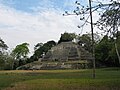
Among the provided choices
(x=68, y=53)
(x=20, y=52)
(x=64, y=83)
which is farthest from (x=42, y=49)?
(x=64, y=83)

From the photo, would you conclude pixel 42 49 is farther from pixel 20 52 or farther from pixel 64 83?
pixel 64 83

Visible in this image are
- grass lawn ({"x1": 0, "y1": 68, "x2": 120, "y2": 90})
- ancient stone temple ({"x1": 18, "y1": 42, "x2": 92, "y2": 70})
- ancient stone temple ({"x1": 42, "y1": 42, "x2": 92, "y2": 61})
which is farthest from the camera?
ancient stone temple ({"x1": 42, "y1": 42, "x2": 92, "y2": 61})

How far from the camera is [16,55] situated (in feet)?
423

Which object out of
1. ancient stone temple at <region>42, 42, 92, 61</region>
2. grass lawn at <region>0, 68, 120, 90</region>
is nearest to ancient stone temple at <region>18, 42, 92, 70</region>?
ancient stone temple at <region>42, 42, 92, 61</region>

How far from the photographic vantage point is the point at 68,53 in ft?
352

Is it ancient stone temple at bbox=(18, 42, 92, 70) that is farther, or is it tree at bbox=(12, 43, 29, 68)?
tree at bbox=(12, 43, 29, 68)

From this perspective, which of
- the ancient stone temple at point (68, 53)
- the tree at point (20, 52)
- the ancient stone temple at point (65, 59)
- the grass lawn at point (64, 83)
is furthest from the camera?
the tree at point (20, 52)

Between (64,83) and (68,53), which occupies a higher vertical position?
(68,53)

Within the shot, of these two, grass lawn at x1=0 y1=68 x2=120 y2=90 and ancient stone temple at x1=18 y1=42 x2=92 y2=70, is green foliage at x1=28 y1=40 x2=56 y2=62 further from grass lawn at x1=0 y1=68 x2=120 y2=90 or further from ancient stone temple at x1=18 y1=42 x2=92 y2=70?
grass lawn at x1=0 y1=68 x2=120 y2=90

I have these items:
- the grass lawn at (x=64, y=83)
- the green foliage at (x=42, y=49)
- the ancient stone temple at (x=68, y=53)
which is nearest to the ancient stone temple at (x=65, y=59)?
the ancient stone temple at (x=68, y=53)

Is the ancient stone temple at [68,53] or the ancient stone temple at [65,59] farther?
the ancient stone temple at [68,53]

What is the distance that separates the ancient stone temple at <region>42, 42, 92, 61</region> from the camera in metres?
103

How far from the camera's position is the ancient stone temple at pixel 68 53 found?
103250 mm

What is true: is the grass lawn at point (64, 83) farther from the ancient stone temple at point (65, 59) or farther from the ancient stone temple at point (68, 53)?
the ancient stone temple at point (68, 53)
